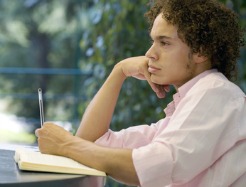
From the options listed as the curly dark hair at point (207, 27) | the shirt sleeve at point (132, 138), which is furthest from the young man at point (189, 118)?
the shirt sleeve at point (132, 138)

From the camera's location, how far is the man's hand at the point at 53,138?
148cm

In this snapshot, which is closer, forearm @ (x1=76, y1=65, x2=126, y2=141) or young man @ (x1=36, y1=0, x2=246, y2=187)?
young man @ (x1=36, y1=0, x2=246, y2=187)

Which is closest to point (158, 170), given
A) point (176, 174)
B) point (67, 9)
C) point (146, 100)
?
point (176, 174)

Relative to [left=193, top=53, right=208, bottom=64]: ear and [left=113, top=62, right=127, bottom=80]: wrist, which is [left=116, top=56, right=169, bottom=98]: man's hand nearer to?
[left=113, top=62, right=127, bottom=80]: wrist

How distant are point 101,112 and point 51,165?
19.6 inches

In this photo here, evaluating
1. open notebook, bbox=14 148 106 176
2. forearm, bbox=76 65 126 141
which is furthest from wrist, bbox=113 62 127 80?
open notebook, bbox=14 148 106 176

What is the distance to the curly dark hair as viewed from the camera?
152cm

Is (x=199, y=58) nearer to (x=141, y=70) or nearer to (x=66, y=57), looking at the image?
(x=141, y=70)

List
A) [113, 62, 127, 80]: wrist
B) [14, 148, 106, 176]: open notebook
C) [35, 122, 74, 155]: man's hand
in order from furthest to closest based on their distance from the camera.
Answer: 1. [113, 62, 127, 80]: wrist
2. [35, 122, 74, 155]: man's hand
3. [14, 148, 106, 176]: open notebook

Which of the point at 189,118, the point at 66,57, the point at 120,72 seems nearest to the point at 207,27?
the point at 189,118

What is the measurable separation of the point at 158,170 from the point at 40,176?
26cm

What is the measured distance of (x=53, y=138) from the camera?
150 cm

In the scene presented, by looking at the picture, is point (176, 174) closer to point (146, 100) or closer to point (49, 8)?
point (146, 100)

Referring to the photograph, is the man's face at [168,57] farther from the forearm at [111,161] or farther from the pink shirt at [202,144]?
the forearm at [111,161]
